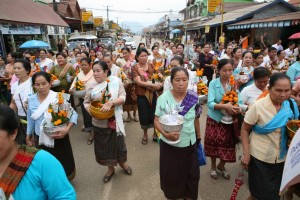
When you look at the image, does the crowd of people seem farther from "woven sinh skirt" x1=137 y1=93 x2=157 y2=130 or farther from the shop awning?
the shop awning

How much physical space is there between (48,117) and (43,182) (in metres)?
1.50

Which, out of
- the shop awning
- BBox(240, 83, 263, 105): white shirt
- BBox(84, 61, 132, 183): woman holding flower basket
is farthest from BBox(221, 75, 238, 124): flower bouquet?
the shop awning

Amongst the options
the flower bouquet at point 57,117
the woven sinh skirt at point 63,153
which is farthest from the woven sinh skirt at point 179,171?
the woven sinh skirt at point 63,153

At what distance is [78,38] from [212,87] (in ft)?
62.1

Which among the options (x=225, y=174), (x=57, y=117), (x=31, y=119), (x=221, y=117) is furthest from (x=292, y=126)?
(x=31, y=119)

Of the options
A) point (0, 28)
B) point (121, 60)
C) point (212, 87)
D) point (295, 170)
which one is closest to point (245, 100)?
point (212, 87)

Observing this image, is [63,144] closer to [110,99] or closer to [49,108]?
[49,108]

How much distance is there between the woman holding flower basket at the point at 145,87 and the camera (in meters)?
4.36

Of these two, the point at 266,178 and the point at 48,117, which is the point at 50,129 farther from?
the point at 266,178

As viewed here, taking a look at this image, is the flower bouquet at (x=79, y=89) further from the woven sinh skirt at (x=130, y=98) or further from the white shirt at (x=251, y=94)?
the white shirt at (x=251, y=94)

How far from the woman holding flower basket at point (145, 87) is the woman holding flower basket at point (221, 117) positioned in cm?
136

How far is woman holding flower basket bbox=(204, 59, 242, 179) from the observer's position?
120 inches

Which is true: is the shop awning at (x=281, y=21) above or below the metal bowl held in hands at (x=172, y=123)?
above

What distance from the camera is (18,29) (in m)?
12.2
